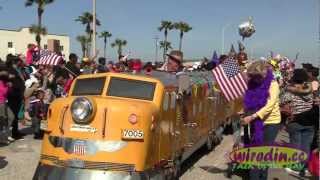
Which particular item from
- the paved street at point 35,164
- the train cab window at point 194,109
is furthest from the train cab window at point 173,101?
the paved street at point 35,164

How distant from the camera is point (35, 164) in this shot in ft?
34.5

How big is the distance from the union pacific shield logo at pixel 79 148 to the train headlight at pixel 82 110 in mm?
253

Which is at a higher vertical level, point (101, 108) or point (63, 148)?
point (101, 108)

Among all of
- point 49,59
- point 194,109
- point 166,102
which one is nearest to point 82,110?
point 166,102

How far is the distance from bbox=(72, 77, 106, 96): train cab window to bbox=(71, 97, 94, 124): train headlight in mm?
612

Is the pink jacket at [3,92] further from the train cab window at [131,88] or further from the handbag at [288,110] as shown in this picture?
the handbag at [288,110]

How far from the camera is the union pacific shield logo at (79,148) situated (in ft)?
22.8

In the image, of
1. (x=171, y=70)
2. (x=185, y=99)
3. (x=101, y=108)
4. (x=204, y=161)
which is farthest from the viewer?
(x=204, y=161)

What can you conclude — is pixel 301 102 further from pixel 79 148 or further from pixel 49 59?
pixel 49 59

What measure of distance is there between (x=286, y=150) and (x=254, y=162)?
1.52 ft

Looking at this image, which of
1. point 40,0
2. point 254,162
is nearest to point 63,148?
point 254,162

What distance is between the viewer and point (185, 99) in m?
9.15

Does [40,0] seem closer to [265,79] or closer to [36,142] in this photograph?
[36,142]

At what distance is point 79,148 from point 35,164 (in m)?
3.81
